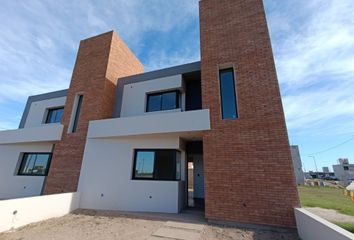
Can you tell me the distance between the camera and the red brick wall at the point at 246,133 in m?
5.38

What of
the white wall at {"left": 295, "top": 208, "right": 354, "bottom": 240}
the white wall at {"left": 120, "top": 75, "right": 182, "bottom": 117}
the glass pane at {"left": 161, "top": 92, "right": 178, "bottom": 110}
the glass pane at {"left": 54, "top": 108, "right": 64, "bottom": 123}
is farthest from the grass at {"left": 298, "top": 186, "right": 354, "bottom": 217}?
the glass pane at {"left": 54, "top": 108, "right": 64, "bottom": 123}

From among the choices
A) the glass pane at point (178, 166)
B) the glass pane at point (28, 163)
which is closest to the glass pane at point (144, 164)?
the glass pane at point (178, 166)

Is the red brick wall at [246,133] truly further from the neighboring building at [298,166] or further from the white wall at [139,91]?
the neighboring building at [298,166]

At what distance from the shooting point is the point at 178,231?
495cm

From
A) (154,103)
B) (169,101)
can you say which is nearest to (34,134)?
(154,103)

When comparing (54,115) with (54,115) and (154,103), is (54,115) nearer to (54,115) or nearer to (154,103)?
(54,115)

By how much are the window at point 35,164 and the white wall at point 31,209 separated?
4827mm

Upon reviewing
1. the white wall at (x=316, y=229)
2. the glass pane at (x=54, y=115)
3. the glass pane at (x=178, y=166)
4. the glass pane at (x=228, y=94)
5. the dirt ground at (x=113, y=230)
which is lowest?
→ the dirt ground at (x=113, y=230)

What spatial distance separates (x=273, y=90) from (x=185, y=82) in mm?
4889

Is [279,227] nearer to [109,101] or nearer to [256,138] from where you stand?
[256,138]

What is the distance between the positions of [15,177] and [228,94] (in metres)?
14.2

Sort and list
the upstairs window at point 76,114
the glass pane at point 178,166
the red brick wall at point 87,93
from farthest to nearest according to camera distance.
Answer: the upstairs window at point 76,114, the red brick wall at point 87,93, the glass pane at point 178,166

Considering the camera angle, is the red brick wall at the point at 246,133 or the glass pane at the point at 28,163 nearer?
the red brick wall at the point at 246,133

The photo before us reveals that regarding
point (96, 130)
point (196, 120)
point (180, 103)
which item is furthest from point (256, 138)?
point (96, 130)
